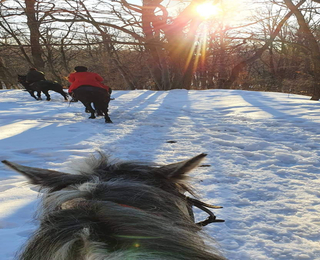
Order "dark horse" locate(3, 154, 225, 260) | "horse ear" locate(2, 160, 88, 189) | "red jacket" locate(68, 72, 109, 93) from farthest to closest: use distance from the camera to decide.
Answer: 1. "red jacket" locate(68, 72, 109, 93)
2. "horse ear" locate(2, 160, 88, 189)
3. "dark horse" locate(3, 154, 225, 260)

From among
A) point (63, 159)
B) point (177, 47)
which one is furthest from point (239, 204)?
point (177, 47)

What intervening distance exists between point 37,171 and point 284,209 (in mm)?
2096

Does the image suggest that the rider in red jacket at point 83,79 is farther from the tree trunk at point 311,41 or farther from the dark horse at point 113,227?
the tree trunk at point 311,41

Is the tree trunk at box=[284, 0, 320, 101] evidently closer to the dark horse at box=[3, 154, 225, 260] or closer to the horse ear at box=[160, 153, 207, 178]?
A: the horse ear at box=[160, 153, 207, 178]

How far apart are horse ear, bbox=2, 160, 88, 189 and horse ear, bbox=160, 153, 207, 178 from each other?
1.26 ft

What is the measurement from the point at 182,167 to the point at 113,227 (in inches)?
21.7

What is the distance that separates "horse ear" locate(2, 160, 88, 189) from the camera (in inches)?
43.0

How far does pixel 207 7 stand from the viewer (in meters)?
13.8

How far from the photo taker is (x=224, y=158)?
12.3 ft

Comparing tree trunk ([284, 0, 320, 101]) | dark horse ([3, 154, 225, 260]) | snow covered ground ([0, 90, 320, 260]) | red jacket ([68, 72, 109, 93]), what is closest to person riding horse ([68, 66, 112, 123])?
red jacket ([68, 72, 109, 93])

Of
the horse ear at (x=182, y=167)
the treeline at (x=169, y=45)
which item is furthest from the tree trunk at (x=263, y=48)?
the horse ear at (x=182, y=167)

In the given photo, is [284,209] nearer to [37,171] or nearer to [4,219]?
[37,171]

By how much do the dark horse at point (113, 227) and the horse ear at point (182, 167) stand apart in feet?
0.51

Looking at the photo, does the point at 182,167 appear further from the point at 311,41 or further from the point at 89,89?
the point at 311,41
